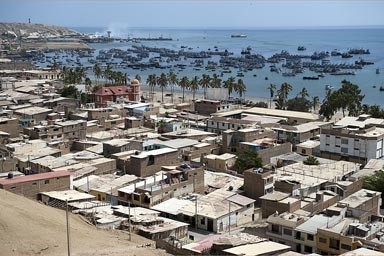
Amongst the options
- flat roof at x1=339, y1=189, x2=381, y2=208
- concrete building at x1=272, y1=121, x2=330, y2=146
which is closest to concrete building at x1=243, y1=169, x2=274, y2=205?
flat roof at x1=339, y1=189, x2=381, y2=208

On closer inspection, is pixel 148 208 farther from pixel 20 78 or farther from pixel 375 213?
pixel 20 78

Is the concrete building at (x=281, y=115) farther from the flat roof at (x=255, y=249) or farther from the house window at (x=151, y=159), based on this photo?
the flat roof at (x=255, y=249)

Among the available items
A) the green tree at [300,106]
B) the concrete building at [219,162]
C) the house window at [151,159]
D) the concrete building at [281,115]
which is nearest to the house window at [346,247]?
the house window at [151,159]

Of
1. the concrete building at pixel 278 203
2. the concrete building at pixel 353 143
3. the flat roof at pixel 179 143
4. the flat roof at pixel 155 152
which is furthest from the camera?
the flat roof at pixel 179 143

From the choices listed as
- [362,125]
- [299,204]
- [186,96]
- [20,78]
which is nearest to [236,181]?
[299,204]

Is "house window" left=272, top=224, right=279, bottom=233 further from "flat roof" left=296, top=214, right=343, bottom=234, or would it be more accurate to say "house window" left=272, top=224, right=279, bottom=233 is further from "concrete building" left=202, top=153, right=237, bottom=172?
"concrete building" left=202, top=153, right=237, bottom=172

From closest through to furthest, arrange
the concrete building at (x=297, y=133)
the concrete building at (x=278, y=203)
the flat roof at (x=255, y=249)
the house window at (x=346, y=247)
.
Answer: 1. the flat roof at (x=255, y=249)
2. the house window at (x=346, y=247)
3. the concrete building at (x=278, y=203)
4. the concrete building at (x=297, y=133)

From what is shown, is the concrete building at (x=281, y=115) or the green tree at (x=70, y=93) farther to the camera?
the green tree at (x=70, y=93)
